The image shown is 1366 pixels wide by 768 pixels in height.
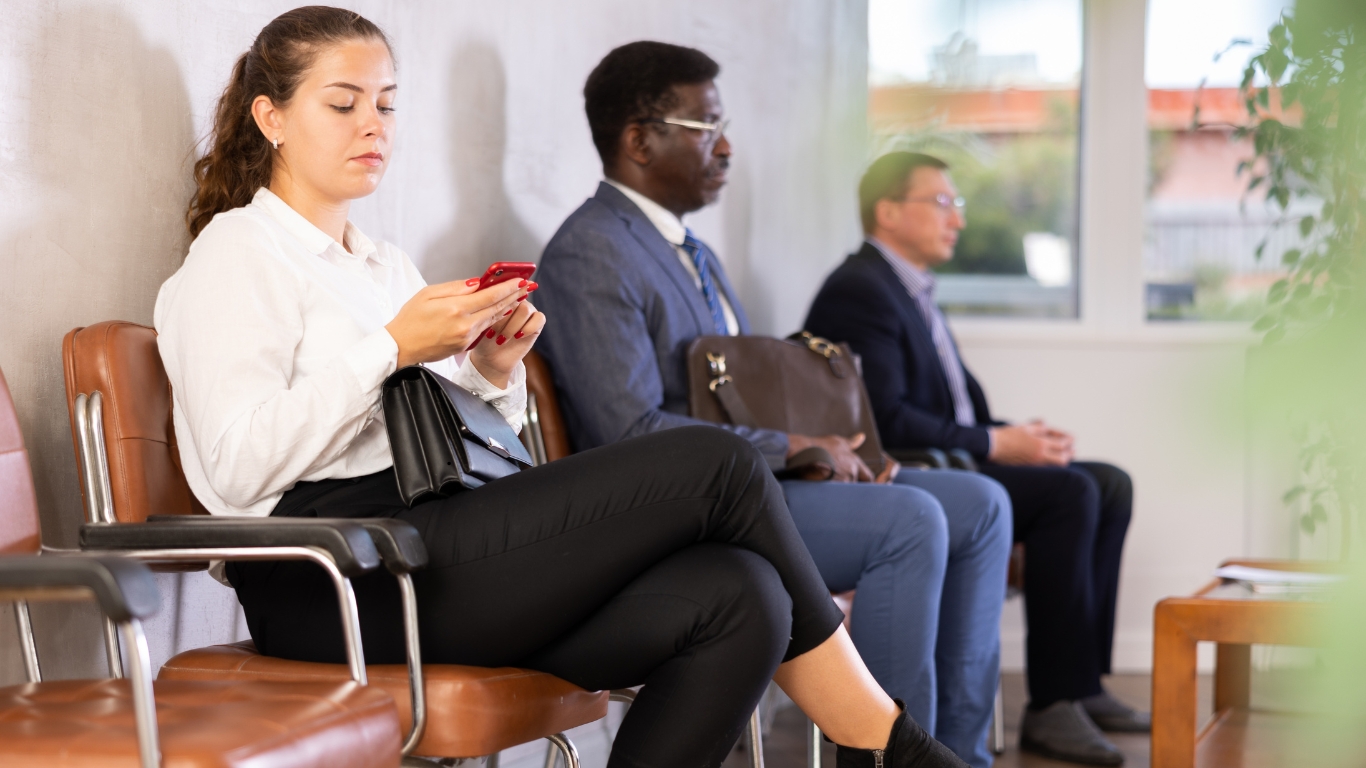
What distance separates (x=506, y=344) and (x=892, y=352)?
4.99 ft

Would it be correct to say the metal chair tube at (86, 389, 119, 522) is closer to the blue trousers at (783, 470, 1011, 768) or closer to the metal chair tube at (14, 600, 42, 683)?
the metal chair tube at (14, 600, 42, 683)

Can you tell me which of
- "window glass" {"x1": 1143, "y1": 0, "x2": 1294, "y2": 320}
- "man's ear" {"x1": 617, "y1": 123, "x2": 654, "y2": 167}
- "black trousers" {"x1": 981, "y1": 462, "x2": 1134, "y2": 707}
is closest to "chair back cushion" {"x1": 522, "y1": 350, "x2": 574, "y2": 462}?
"man's ear" {"x1": 617, "y1": 123, "x2": 654, "y2": 167}

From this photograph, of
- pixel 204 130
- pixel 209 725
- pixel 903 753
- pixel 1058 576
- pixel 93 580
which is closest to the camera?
pixel 93 580

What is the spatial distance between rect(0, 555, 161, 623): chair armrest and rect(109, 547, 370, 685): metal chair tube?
0.81 feet

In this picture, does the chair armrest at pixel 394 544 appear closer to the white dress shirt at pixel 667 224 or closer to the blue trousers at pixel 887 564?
the blue trousers at pixel 887 564

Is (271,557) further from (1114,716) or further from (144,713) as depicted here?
(1114,716)

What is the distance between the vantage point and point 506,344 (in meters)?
1.55

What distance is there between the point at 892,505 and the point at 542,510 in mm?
911

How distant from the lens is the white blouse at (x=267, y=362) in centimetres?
129

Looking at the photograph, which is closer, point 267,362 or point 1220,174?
point 1220,174

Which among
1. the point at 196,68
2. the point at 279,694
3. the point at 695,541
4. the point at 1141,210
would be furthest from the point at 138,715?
the point at 1141,210

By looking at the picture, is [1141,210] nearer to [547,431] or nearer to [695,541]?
[547,431]

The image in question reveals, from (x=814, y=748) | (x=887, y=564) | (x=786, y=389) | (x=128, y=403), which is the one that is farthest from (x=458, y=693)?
(x=786, y=389)

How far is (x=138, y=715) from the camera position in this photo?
0.86 meters
